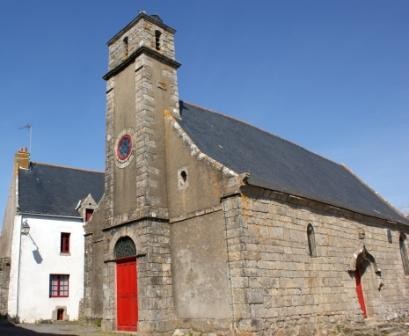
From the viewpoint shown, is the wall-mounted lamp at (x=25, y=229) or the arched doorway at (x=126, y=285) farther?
the wall-mounted lamp at (x=25, y=229)

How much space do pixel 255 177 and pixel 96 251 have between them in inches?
277

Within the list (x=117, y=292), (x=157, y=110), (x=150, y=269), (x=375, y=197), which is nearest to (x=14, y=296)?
(x=117, y=292)

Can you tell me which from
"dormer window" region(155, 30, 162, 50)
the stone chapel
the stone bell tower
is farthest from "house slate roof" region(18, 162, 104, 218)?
"dormer window" region(155, 30, 162, 50)

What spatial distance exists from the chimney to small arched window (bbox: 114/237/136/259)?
11.5m

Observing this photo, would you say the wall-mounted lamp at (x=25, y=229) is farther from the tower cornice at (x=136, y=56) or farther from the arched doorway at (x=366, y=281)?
the arched doorway at (x=366, y=281)

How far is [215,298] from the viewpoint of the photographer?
10742 mm

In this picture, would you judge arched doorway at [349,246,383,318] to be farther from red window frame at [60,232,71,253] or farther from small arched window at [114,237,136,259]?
red window frame at [60,232,71,253]

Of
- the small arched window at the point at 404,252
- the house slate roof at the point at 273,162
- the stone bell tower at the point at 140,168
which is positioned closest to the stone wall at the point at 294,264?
the house slate roof at the point at 273,162

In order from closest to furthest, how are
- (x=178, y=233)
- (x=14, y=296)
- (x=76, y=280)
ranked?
(x=178, y=233)
(x=14, y=296)
(x=76, y=280)

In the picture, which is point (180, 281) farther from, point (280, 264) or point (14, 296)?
point (14, 296)

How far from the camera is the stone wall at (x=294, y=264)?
10266 mm

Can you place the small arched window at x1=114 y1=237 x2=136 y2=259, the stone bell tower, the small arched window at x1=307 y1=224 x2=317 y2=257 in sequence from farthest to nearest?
the small arched window at x1=307 y1=224 x2=317 y2=257 < the small arched window at x1=114 y1=237 x2=136 y2=259 < the stone bell tower

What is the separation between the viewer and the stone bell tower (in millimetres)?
11734

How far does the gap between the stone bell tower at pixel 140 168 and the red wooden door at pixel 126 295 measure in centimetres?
6
